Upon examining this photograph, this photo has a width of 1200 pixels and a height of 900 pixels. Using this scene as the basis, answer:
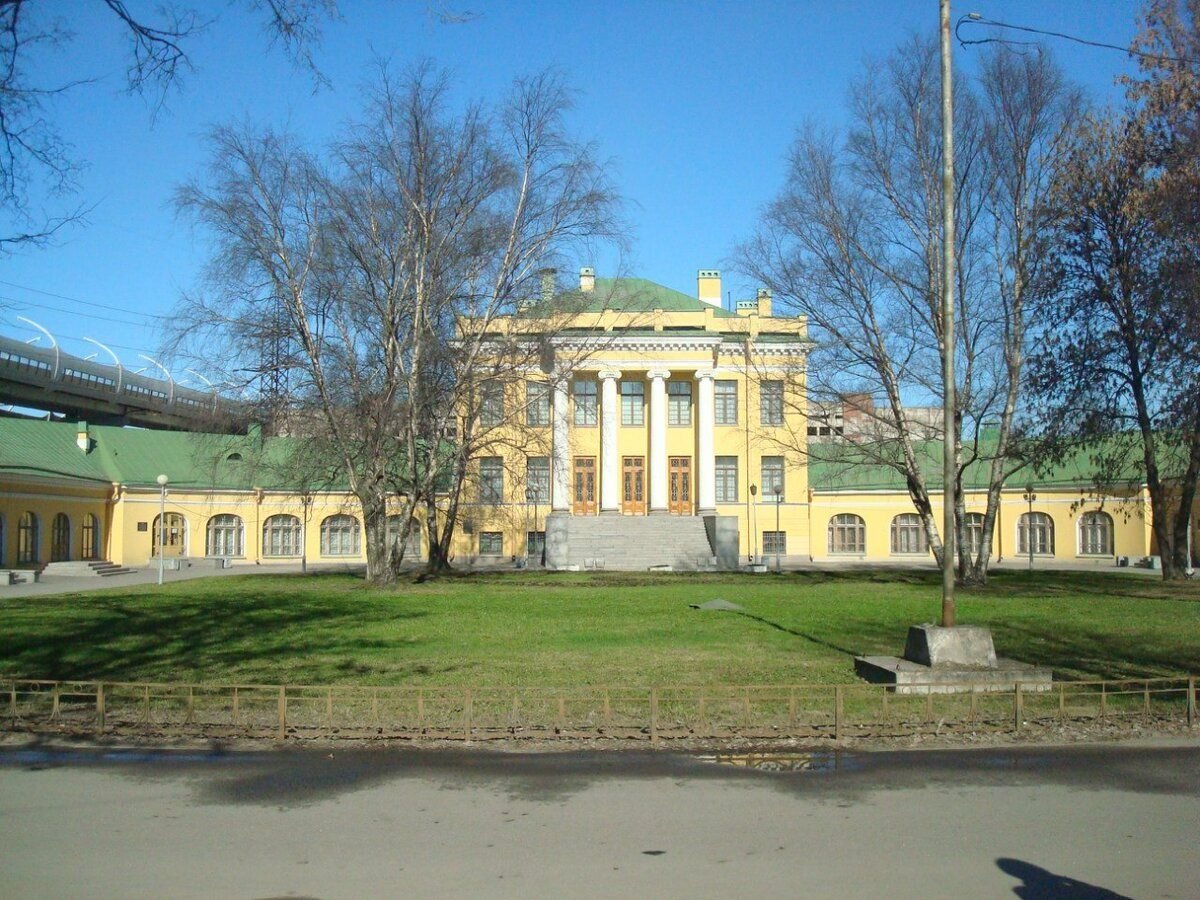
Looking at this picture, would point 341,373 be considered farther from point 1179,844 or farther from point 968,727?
point 1179,844

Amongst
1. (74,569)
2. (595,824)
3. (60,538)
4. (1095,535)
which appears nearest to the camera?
(595,824)

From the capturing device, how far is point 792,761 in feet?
32.0

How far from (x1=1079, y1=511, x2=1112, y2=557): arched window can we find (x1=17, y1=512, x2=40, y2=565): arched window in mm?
51136

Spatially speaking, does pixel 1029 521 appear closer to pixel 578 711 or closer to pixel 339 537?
pixel 339 537

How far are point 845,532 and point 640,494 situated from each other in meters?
12.0

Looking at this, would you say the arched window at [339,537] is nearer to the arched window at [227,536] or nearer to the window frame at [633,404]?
the arched window at [227,536]

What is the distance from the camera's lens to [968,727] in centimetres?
1098

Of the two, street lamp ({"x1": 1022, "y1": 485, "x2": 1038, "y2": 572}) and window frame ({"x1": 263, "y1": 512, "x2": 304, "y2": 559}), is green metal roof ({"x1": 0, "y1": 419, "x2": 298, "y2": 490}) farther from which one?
street lamp ({"x1": 1022, "y1": 485, "x2": 1038, "y2": 572})

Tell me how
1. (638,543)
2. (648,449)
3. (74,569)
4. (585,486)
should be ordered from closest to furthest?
1. (74,569)
2. (638,543)
3. (585,486)
4. (648,449)

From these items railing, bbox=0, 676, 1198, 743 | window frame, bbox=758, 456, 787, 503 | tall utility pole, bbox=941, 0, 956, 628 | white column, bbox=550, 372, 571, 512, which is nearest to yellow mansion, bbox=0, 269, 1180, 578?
window frame, bbox=758, 456, 787, 503

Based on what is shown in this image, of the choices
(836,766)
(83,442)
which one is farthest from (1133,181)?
(83,442)

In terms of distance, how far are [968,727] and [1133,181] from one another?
973 inches

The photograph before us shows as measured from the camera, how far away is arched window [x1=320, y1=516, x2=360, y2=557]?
58125 mm

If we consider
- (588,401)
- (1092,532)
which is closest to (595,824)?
(588,401)
